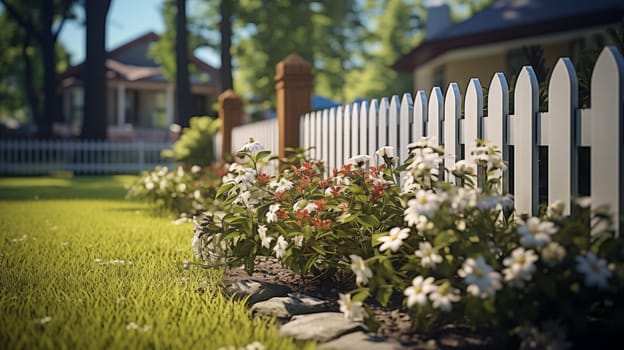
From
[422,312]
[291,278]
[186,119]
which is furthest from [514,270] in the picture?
[186,119]

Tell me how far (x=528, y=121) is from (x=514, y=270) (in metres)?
1.00

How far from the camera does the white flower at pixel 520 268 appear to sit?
2.44 metres

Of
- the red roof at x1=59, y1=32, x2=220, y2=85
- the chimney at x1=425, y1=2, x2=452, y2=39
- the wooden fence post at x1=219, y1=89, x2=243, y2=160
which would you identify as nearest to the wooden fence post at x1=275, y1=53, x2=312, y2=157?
the wooden fence post at x1=219, y1=89, x2=243, y2=160

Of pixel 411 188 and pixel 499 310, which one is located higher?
pixel 411 188

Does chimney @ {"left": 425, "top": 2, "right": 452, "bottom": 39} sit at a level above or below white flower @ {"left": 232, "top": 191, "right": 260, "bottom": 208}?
above

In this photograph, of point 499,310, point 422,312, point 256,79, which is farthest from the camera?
point 256,79

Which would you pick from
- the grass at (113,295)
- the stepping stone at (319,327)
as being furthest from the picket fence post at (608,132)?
the grass at (113,295)

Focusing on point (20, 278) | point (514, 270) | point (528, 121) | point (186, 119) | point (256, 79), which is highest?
point (256, 79)

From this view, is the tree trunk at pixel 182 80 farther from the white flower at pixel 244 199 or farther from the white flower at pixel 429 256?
the white flower at pixel 429 256

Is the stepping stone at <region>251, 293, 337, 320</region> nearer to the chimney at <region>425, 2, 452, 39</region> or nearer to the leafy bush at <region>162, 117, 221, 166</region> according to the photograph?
the leafy bush at <region>162, 117, 221, 166</region>

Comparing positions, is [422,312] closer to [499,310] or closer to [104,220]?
[499,310]

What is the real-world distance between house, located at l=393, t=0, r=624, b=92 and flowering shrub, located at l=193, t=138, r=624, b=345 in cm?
1076

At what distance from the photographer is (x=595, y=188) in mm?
2812

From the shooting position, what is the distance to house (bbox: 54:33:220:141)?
3278cm
